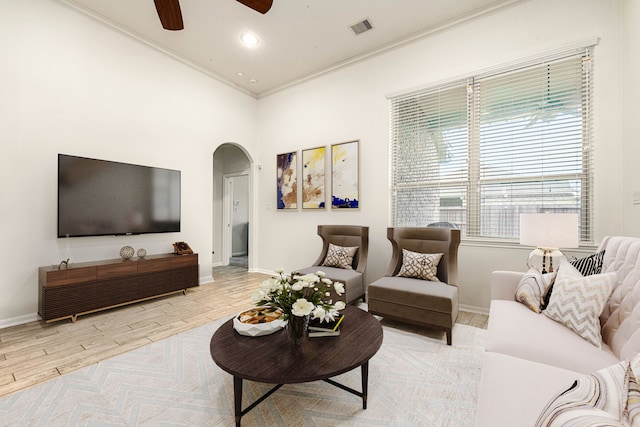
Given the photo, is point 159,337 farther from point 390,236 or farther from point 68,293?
point 390,236

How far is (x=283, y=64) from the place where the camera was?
4.24 m

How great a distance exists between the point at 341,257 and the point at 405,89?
92.5 inches

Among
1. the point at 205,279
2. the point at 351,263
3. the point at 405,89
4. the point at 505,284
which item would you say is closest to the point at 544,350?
the point at 505,284

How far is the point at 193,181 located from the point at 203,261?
1290 mm

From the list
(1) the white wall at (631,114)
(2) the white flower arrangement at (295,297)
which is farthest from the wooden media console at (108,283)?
(1) the white wall at (631,114)

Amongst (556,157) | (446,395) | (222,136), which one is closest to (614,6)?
(556,157)

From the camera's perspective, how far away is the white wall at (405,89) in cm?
253

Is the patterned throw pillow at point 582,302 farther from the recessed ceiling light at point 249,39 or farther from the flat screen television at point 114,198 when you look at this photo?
the flat screen television at point 114,198

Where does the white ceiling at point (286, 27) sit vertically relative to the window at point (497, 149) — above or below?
above

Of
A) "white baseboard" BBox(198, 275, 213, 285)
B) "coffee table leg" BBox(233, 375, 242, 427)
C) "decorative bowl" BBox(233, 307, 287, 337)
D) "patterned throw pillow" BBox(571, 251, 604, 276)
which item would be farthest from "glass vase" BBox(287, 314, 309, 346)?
"white baseboard" BBox(198, 275, 213, 285)

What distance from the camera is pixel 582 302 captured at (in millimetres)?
1519

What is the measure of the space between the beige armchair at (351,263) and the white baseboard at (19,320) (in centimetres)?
281

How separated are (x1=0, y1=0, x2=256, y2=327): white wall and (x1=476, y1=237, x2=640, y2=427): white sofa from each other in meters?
4.04

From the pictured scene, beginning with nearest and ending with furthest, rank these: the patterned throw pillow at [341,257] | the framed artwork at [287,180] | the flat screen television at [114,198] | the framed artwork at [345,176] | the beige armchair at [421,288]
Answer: the beige armchair at [421,288] < the flat screen television at [114,198] < the patterned throw pillow at [341,257] < the framed artwork at [345,176] < the framed artwork at [287,180]
